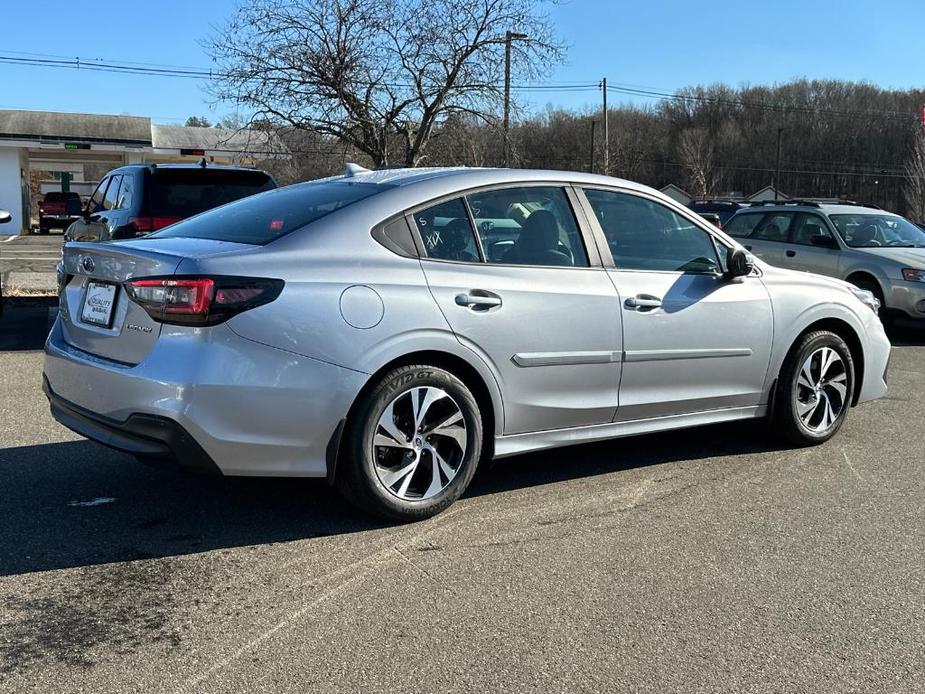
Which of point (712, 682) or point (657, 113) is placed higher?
point (657, 113)

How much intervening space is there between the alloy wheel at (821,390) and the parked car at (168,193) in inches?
217

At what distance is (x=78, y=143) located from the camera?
36.8 meters

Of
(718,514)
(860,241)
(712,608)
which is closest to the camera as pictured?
(712,608)

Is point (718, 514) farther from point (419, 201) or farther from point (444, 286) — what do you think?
point (419, 201)

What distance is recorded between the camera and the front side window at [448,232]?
4.19m

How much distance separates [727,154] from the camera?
105 m

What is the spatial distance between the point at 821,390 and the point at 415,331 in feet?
9.90

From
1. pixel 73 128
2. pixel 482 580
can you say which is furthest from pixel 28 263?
pixel 73 128

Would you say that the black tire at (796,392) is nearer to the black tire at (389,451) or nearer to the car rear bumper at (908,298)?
the black tire at (389,451)

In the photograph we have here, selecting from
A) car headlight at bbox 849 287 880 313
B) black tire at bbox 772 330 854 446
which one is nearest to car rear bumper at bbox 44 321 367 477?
black tire at bbox 772 330 854 446

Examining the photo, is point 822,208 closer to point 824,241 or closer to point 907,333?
point 824,241

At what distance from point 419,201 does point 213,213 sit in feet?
4.02

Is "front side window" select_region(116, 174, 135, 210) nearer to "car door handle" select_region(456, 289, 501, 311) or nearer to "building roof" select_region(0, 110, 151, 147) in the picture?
"car door handle" select_region(456, 289, 501, 311)

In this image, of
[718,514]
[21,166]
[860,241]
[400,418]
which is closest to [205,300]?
[400,418]
